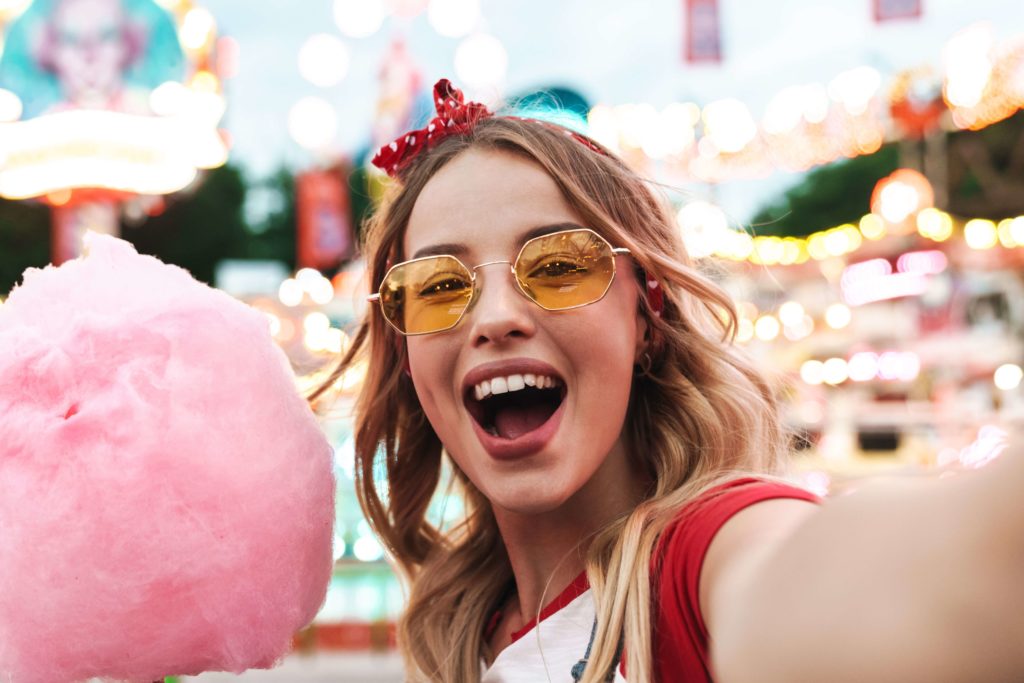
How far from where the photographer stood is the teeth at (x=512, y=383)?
5.21ft

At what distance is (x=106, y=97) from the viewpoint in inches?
397

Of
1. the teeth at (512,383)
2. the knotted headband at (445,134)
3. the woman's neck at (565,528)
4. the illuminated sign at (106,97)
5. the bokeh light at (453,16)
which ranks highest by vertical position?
the bokeh light at (453,16)

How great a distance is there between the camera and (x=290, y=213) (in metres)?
33.1

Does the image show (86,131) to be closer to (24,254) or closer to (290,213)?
(24,254)

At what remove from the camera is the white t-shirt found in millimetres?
1459

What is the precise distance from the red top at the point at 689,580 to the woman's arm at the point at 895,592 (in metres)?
0.22

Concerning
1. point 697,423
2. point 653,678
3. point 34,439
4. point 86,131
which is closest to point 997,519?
point 653,678

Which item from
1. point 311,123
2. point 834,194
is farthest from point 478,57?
point 834,194

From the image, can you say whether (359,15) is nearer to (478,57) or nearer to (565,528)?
(478,57)

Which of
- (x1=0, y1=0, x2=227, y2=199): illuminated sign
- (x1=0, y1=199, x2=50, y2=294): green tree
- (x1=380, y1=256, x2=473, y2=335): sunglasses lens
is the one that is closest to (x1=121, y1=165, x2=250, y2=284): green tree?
(x1=0, y1=199, x2=50, y2=294): green tree

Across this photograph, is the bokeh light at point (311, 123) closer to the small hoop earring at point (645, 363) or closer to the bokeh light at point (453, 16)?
the bokeh light at point (453, 16)

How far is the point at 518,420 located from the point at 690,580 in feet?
1.92

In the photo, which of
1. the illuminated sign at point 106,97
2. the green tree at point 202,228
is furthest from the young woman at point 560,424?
the green tree at point 202,228

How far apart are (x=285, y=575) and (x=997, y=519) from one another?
108cm
